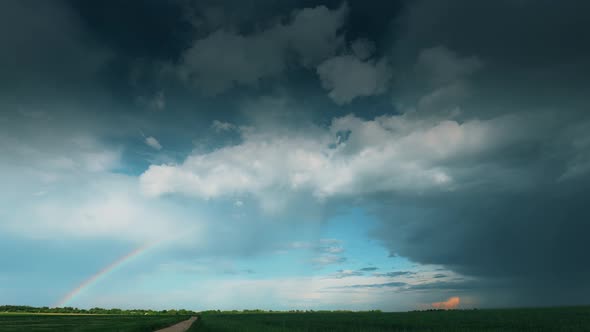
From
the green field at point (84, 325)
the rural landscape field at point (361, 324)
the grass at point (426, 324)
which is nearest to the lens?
the grass at point (426, 324)

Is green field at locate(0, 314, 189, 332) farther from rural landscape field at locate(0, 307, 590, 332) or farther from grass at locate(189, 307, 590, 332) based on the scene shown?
grass at locate(189, 307, 590, 332)

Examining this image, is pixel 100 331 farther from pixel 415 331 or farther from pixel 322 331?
pixel 415 331

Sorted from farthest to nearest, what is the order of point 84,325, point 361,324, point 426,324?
point 84,325 → point 361,324 → point 426,324

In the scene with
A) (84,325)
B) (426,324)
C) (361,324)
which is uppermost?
(426,324)

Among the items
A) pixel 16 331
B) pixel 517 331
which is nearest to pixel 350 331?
pixel 517 331

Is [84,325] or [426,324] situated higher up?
[426,324]

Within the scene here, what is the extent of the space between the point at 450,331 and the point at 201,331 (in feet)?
68.5

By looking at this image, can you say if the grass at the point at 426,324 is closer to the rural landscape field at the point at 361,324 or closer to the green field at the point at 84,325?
the rural landscape field at the point at 361,324

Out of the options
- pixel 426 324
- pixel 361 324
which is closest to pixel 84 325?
pixel 361 324

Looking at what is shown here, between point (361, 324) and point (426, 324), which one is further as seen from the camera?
point (361, 324)

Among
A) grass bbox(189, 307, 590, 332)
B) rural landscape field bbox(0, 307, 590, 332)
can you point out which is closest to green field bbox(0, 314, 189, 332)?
rural landscape field bbox(0, 307, 590, 332)

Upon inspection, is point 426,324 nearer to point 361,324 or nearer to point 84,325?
point 361,324

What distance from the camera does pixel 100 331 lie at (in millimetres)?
28812

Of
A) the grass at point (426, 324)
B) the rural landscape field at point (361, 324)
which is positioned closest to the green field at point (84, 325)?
the rural landscape field at point (361, 324)
